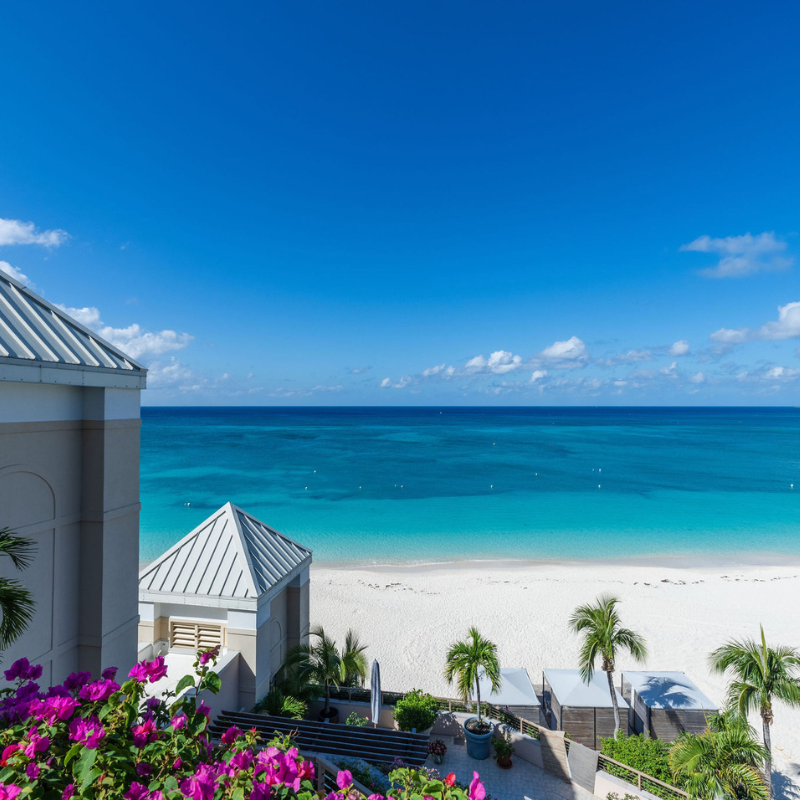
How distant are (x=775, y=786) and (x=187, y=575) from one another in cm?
1627

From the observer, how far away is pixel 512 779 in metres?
12.0

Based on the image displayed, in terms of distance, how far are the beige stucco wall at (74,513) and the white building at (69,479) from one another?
2cm

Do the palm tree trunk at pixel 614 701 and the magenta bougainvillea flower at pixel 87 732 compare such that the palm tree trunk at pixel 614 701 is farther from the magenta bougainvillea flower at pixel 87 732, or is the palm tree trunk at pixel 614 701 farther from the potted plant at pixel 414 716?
the magenta bougainvillea flower at pixel 87 732

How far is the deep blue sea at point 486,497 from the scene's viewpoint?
39812mm

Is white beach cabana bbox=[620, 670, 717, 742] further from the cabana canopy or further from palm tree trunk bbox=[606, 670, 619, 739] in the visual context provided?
the cabana canopy

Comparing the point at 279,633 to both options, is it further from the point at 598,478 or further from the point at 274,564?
the point at 598,478

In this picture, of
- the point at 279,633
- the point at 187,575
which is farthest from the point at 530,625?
the point at 187,575

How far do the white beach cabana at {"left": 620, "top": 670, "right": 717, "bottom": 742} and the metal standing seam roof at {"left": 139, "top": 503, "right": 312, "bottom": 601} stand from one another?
1060cm

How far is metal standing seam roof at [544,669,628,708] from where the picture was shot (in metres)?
13.8

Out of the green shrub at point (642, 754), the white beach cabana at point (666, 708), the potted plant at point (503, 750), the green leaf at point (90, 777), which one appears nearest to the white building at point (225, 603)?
the potted plant at point (503, 750)

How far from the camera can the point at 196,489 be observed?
194 ft

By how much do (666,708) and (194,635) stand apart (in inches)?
504

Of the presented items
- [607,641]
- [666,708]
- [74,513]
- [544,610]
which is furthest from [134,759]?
[544,610]

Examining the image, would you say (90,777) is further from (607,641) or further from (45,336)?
(607,641)
